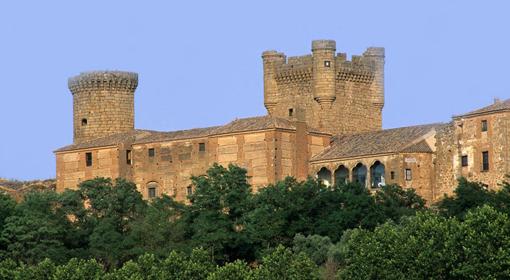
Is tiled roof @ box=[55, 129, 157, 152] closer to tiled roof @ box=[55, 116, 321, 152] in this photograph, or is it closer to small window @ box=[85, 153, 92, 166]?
tiled roof @ box=[55, 116, 321, 152]

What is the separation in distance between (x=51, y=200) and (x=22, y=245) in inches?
230

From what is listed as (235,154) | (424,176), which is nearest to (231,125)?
(235,154)

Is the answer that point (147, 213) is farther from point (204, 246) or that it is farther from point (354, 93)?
point (354, 93)

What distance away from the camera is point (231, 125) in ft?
449

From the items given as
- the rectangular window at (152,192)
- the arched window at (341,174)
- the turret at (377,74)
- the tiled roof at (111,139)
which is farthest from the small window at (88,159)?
the turret at (377,74)

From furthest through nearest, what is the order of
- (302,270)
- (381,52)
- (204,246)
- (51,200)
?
(381,52) < (51,200) < (204,246) < (302,270)

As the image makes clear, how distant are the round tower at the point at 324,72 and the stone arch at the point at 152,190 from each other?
983 centimetres

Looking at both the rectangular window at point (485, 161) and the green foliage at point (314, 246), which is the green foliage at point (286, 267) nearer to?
the green foliage at point (314, 246)

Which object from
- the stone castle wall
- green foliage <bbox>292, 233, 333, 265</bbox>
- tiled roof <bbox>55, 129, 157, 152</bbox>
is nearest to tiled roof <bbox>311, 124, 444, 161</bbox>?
the stone castle wall

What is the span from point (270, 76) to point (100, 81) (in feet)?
30.8

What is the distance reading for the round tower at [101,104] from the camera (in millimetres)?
144875

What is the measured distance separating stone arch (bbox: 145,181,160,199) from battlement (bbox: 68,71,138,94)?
8.73m

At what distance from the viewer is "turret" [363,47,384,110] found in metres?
144

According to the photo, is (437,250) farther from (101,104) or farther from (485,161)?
(101,104)
